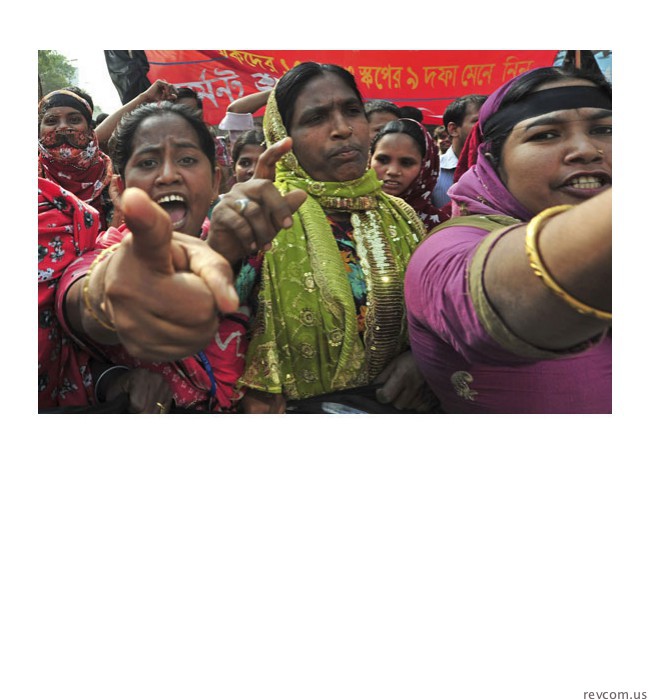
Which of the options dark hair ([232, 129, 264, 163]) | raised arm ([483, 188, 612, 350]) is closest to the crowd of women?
raised arm ([483, 188, 612, 350])

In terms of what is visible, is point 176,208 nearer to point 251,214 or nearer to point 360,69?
point 251,214

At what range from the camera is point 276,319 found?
1.52m

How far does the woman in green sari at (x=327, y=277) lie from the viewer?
4.98 ft

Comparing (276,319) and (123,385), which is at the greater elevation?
(276,319)

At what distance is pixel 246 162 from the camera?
6.78 ft

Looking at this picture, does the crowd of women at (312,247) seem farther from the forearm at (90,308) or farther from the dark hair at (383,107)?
the dark hair at (383,107)

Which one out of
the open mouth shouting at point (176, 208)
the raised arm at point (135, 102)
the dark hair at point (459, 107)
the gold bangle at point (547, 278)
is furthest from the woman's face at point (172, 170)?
the gold bangle at point (547, 278)

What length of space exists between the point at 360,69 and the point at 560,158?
507mm

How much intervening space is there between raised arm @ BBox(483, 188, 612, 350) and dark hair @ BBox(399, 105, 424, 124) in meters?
1.10

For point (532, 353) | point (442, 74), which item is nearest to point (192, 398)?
point (532, 353)

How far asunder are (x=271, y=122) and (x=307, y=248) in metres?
0.29

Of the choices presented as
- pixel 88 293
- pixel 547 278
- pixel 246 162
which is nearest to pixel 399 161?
pixel 246 162

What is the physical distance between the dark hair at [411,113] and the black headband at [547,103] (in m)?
0.54
